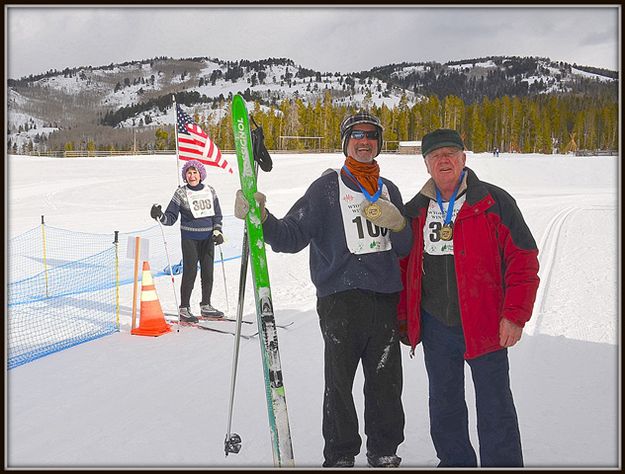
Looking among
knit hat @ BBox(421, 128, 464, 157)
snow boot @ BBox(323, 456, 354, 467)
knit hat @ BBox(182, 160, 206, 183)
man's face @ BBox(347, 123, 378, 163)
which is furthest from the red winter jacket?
knit hat @ BBox(182, 160, 206, 183)

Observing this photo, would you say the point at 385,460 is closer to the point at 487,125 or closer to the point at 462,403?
the point at 462,403

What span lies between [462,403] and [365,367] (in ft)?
2.01

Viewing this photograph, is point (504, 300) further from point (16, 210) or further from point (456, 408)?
point (16, 210)

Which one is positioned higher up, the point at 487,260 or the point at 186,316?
the point at 487,260

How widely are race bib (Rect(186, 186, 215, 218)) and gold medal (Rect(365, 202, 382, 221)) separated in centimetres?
400

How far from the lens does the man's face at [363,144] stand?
308cm

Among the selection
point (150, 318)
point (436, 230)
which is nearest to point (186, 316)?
point (150, 318)

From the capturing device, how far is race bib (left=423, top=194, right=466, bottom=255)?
2.89 metres

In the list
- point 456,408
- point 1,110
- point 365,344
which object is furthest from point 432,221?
point 1,110

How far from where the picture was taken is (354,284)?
3.00 metres

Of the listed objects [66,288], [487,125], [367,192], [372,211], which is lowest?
[66,288]

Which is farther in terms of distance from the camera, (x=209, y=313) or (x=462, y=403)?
(x=209, y=313)

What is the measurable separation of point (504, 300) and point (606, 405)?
1.95 metres

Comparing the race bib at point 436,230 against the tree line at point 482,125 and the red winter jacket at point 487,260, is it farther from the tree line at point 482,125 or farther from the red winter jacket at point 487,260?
the tree line at point 482,125
